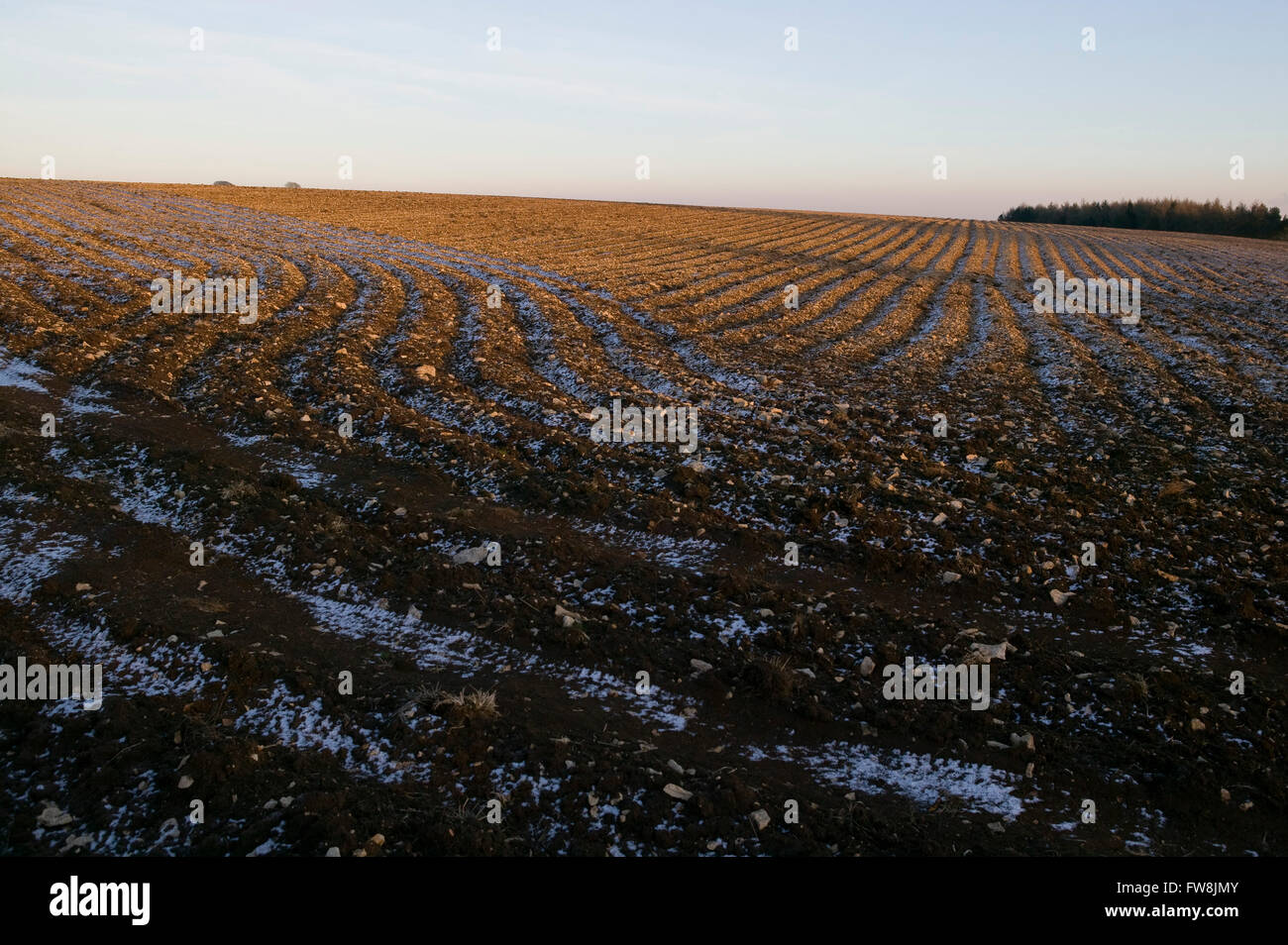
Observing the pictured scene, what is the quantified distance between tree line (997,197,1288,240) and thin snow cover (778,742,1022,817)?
103202mm

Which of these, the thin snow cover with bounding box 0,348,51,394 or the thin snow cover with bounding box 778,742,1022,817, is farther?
the thin snow cover with bounding box 0,348,51,394

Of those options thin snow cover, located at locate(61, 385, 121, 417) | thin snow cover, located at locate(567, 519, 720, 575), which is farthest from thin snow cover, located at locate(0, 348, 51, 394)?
thin snow cover, located at locate(567, 519, 720, 575)

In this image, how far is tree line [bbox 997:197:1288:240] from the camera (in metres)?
85.2

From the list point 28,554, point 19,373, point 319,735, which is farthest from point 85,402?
point 319,735

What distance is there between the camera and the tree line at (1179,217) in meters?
85.2

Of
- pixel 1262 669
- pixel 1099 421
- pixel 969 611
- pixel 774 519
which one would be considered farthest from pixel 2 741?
pixel 1099 421

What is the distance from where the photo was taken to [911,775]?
573 centimetres

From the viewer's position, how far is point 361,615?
7.58 metres

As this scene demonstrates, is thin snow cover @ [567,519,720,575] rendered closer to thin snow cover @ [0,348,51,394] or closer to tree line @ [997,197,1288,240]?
thin snow cover @ [0,348,51,394]

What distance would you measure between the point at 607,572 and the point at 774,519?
8.27ft

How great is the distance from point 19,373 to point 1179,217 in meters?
112

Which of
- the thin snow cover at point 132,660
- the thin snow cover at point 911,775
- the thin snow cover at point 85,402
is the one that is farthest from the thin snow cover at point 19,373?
the thin snow cover at point 911,775

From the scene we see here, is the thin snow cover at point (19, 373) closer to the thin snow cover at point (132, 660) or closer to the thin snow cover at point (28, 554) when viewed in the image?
the thin snow cover at point (28, 554)
